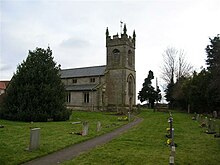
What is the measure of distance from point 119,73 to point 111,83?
257 centimetres

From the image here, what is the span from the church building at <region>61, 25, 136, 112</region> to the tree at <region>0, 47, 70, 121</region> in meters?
17.2

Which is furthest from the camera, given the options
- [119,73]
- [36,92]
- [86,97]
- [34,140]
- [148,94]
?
[148,94]

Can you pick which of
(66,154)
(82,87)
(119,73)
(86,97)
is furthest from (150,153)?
(82,87)

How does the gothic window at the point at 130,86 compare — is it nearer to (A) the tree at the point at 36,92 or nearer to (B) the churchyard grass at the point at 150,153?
(A) the tree at the point at 36,92

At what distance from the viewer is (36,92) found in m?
31.1

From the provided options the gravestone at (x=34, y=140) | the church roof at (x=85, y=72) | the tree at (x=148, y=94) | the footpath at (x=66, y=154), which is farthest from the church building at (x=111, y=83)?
the gravestone at (x=34, y=140)

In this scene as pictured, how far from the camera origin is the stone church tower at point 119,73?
168 ft

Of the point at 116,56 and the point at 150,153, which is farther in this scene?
the point at 116,56

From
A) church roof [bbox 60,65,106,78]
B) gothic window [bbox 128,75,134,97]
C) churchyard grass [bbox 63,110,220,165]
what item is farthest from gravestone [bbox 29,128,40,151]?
gothic window [bbox 128,75,134,97]

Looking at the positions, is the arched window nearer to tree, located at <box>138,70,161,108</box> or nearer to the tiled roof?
the tiled roof

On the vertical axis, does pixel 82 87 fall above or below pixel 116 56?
below

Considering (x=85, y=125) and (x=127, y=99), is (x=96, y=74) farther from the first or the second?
(x=85, y=125)

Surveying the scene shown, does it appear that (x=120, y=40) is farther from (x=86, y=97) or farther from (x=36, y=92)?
(x=36, y=92)

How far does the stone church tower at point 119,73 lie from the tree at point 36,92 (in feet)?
63.3
